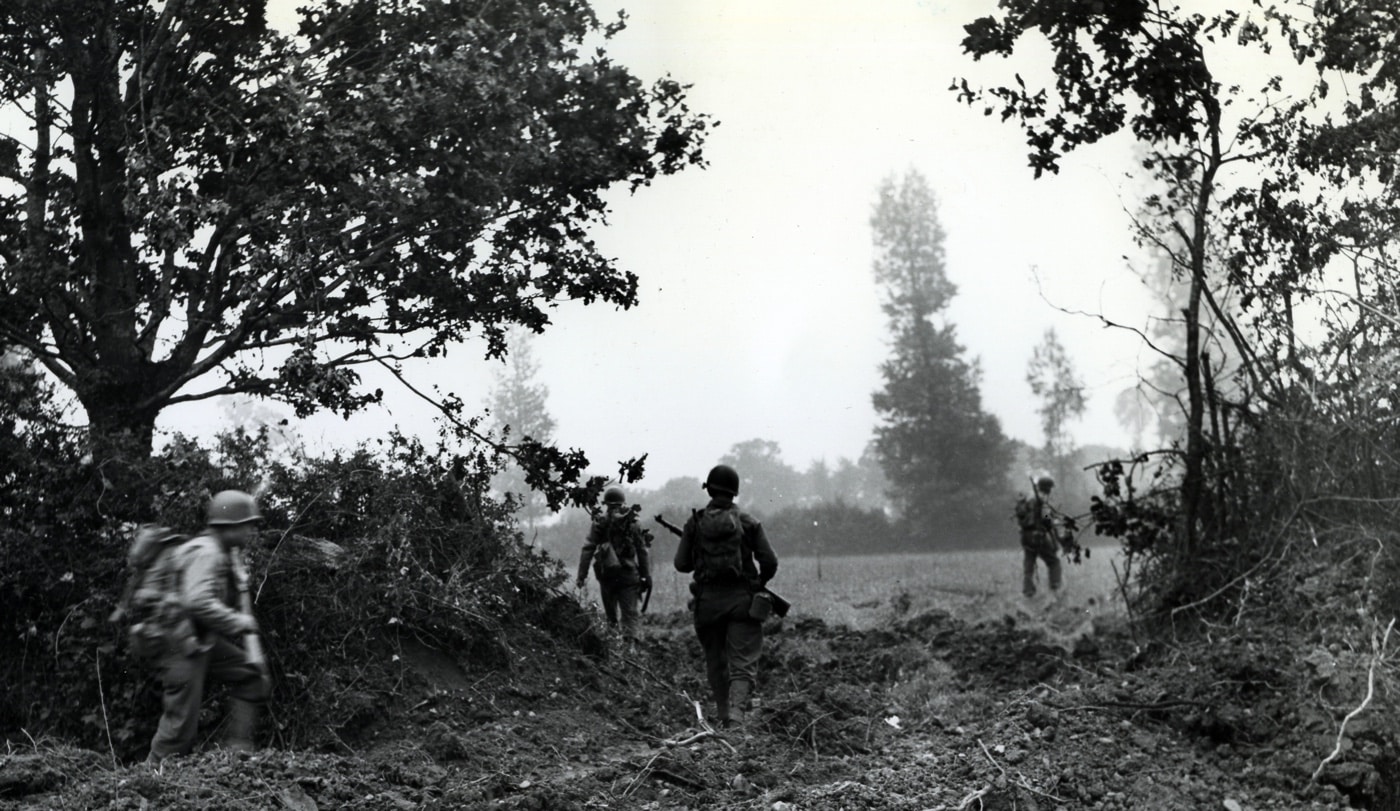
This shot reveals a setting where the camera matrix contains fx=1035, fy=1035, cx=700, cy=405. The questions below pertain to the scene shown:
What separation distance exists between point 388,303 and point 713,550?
4.47 meters

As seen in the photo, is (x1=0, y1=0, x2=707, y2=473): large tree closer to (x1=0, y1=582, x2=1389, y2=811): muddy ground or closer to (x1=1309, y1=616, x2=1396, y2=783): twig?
(x1=0, y1=582, x2=1389, y2=811): muddy ground

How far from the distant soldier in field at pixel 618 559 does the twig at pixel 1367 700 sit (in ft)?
19.9

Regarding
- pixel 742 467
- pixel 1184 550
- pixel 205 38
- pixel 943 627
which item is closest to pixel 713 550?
pixel 1184 550

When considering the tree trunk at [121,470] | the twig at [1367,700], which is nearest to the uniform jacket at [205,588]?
the tree trunk at [121,470]

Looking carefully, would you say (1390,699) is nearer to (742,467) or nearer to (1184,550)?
(1184,550)

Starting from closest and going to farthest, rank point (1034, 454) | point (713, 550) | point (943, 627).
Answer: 1. point (713, 550)
2. point (943, 627)
3. point (1034, 454)

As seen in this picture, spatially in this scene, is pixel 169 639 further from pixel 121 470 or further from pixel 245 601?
pixel 121 470

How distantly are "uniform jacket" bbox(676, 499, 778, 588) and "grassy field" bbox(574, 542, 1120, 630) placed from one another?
4812mm

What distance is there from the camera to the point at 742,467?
50.7 m

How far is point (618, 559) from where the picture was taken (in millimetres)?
11219

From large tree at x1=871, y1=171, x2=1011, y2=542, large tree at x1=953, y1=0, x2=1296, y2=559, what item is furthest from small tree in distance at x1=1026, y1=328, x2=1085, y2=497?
large tree at x1=953, y1=0, x2=1296, y2=559

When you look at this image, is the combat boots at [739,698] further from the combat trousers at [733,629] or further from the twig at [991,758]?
the twig at [991,758]

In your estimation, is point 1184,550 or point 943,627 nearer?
point 1184,550

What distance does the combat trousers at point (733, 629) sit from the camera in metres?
7.75
